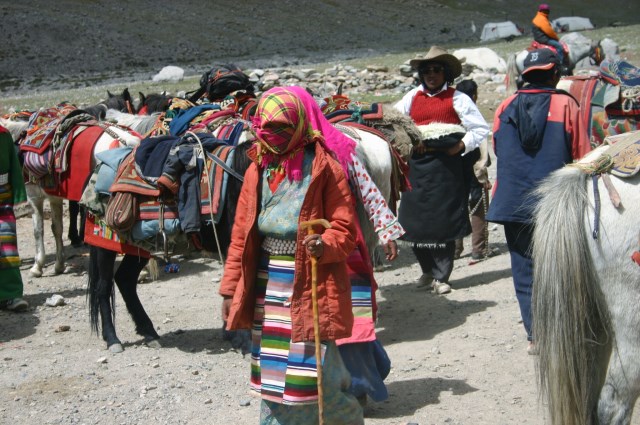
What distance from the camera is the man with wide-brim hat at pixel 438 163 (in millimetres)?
6461

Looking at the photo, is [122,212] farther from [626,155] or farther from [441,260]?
[626,155]

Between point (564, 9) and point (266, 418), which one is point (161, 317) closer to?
point (266, 418)

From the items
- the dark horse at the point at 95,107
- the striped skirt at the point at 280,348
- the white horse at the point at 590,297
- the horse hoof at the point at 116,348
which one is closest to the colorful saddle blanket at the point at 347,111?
the horse hoof at the point at 116,348

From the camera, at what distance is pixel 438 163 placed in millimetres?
6742

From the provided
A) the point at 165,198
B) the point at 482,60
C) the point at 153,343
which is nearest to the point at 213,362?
the point at 153,343

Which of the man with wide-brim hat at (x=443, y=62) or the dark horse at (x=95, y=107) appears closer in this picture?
the man with wide-brim hat at (x=443, y=62)

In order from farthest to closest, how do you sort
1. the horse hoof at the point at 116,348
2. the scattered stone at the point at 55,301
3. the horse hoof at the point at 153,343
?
the scattered stone at the point at 55,301 < the horse hoof at the point at 153,343 < the horse hoof at the point at 116,348

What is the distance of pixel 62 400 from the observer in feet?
16.7

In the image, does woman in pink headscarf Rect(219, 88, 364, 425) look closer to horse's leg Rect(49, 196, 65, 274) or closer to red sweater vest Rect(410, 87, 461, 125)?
red sweater vest Rect(410, 87, 461, 125)

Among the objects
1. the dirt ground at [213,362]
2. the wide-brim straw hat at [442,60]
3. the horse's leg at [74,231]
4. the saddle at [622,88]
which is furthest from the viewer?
the horse's leg at [74,231]

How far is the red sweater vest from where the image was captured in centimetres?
652

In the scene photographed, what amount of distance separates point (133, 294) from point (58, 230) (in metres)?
2.68

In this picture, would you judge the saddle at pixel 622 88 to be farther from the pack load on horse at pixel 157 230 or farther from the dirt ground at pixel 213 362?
the dirt ground at pixel 213 362

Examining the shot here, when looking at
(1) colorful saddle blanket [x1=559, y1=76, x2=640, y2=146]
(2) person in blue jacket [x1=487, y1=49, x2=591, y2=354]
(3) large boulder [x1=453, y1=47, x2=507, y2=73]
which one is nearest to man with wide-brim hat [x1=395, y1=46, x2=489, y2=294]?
(1) colorful saddle blanket [x1=559, y1=76, x2=640, y2=146]
